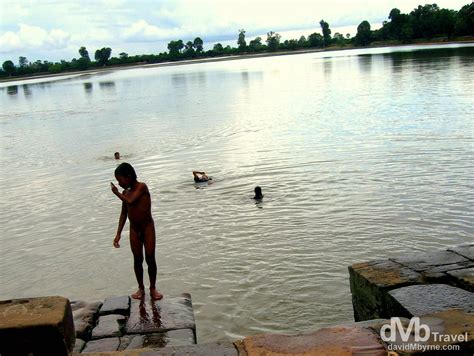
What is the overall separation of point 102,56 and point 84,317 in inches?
6762

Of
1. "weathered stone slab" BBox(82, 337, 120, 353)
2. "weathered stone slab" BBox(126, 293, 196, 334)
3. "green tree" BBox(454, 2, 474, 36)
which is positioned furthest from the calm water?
"green tree" BBox(454, 2, 474, 36)

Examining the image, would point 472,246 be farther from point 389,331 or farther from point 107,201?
point 107,201

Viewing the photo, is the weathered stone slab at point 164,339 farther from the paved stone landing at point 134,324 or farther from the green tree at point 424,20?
the green tree at point 424,20

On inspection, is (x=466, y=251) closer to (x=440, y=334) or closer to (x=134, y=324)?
(x=440, y=334)

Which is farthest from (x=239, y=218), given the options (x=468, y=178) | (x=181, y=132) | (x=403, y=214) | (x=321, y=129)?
(x=181, y=132)

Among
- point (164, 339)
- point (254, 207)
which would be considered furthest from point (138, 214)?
point (254, 207)

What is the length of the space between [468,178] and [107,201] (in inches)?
339

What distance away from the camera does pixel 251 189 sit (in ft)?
42.0

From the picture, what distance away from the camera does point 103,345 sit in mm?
5203

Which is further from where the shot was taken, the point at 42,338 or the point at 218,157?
the point at 218,157

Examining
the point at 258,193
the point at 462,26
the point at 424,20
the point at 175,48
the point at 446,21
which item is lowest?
the point at 258,193

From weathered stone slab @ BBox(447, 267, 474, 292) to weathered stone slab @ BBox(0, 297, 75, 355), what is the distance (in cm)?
364

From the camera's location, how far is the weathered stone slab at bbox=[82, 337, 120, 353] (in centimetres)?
512

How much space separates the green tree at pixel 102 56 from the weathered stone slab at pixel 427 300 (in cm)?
17239
